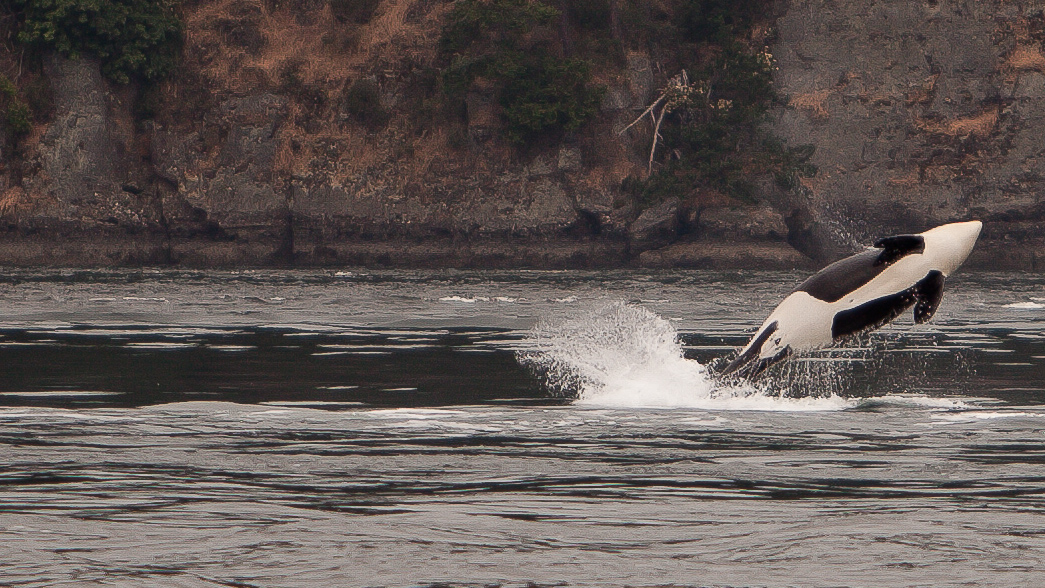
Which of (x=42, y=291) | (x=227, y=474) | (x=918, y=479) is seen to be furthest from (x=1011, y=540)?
(x=42, y=291)

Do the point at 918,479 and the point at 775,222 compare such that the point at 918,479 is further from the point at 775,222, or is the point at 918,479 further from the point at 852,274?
the point at 775,222

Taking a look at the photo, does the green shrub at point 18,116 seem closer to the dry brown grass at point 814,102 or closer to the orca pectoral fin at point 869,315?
the dry brown grass at point 814,102

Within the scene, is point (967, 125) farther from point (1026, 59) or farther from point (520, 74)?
point (520, 74)

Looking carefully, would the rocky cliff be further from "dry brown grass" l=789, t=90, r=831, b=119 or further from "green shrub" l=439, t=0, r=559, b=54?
"green shrub" l=439, t=0, r=559, b=54

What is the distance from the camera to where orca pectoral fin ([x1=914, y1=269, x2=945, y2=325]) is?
33.3 ft

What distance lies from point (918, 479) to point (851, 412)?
307 cm

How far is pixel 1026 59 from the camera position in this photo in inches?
1829

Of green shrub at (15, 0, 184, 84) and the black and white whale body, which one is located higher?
green shrub at (15, 0, 184, 84)

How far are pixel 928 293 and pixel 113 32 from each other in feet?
130

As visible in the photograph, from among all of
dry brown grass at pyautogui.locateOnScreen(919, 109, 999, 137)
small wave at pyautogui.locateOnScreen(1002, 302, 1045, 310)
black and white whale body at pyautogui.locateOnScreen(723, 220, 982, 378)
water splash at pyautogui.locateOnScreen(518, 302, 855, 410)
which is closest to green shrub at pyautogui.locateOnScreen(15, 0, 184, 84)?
dry brown grass at pyautogui.locateOnScreen(919, 109, 999, 137)

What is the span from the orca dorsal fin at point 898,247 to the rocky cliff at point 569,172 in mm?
35192

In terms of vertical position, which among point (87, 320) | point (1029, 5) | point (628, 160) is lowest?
point (87, 320)

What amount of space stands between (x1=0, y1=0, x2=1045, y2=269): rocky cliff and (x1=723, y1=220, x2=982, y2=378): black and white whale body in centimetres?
3508

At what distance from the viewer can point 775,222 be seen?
148 feet
